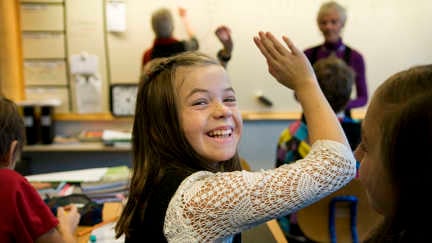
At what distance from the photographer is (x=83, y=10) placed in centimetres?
308

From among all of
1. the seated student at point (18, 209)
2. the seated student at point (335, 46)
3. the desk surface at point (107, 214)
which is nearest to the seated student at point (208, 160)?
the seated student at point (18, 209)

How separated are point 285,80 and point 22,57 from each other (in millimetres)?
2980

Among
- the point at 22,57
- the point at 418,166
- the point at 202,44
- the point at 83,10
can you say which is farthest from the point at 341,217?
the point at 22,57

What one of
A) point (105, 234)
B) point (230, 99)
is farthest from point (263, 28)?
point (230, 99)

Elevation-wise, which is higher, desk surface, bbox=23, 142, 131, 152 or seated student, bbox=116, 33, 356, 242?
seated student, bbox=116, 33, 356, 242

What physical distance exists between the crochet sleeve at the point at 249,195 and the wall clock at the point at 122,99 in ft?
8.40

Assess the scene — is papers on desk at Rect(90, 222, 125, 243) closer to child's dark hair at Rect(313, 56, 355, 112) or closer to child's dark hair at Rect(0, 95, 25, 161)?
child's dark hair at Rect(0, 95, 25, 161)

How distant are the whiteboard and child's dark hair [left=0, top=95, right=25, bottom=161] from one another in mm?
2070

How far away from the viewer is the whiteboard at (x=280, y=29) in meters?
3.06

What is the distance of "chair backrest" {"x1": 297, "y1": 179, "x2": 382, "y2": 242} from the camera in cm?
153

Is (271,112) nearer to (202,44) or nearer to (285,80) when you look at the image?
(202,44)

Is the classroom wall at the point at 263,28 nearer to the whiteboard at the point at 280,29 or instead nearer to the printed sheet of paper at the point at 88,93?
the whiteboard at the point at 280,29

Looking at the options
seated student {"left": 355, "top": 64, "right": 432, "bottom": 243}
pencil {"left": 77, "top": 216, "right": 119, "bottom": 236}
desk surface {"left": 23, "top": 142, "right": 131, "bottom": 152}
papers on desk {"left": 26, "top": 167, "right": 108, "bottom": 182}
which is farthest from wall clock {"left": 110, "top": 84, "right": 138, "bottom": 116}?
seated student {"left": 355, "top": 64, "right": 432, "bottom": 243}

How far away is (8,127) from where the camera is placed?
3.57 ft
